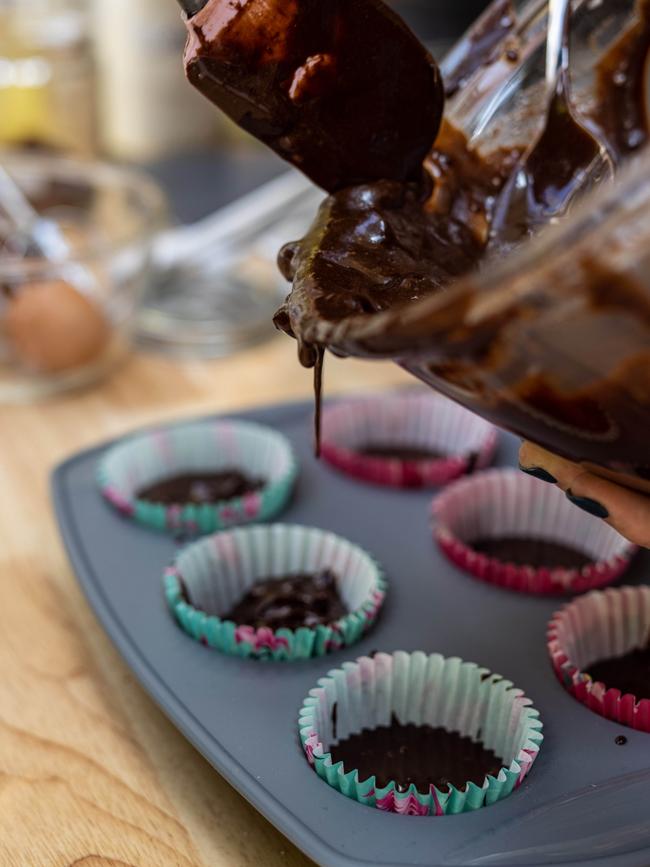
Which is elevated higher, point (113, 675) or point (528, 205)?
point (528, 205)

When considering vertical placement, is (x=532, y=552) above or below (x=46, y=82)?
above

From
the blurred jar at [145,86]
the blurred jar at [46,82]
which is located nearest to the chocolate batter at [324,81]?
the blurred jar at [46,82]

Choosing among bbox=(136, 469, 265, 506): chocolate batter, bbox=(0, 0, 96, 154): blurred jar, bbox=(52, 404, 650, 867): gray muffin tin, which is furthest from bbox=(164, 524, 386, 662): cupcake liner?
bbox=(0, 0, 96, 154): blurred jar

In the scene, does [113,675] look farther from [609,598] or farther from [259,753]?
[609,598]

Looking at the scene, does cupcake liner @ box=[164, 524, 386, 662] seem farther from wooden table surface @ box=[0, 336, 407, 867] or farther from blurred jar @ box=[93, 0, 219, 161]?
blurred jar @ box=[93, 0, 219, 161]

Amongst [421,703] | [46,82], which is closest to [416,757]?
[421,703]

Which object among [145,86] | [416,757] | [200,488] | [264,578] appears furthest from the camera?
[145,86]

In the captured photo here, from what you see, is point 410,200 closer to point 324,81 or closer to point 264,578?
point 324,81

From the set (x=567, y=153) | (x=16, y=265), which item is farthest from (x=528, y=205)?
(x=16, y=265)
